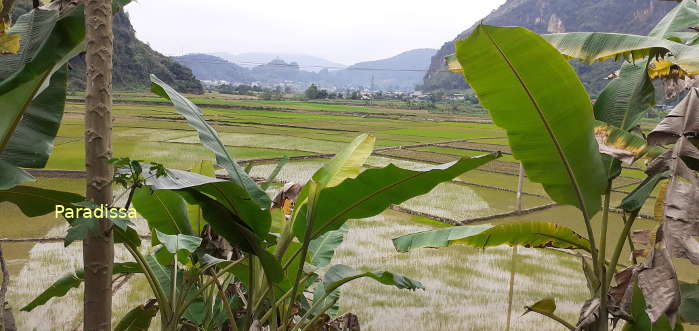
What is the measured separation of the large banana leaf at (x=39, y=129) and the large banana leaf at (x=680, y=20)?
244cm

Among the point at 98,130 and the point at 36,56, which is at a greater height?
the point at 36,56

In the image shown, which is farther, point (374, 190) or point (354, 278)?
point (354, 278)

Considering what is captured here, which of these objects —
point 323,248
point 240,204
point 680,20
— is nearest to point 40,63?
point 240,204

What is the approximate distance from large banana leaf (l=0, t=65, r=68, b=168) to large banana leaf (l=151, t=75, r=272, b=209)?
1.00 feet

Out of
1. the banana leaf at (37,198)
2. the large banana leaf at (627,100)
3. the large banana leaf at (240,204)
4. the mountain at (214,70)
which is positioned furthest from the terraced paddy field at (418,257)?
the mountain at (214,70)

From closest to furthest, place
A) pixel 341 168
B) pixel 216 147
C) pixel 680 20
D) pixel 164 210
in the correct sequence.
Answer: pixel 216 147, pixel 341 168, pixel 164 210, pixel 680 20

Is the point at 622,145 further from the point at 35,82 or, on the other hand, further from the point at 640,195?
the point at 35,82

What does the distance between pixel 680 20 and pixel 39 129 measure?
8.62ft

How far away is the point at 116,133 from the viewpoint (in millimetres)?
12422

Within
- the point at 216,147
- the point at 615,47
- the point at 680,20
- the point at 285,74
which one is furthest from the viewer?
the point at 285,74

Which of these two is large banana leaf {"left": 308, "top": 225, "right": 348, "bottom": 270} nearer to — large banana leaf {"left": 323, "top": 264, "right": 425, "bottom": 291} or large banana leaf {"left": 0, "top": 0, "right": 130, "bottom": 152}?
large banana leaf {"left": 323, "top": 264, "right": 425, "bottom": 291}

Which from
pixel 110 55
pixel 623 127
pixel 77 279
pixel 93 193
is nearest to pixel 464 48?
pixel 623 127

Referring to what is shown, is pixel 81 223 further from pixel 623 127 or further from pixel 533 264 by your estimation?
pixel 533 264

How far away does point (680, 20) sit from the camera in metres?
2.32
